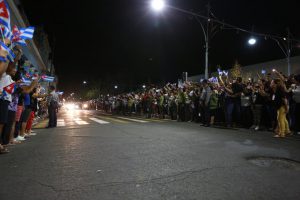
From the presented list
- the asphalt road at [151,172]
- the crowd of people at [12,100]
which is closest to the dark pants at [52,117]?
the crowd of people at [12,100]

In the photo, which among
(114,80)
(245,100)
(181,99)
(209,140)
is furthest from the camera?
(114,80)

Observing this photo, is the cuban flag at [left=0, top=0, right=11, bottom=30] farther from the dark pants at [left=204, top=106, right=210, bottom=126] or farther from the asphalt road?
the dark pants at [left=204, top=106, right=210, bottom=126]

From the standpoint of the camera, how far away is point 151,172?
13.7ft

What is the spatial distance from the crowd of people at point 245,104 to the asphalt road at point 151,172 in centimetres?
288

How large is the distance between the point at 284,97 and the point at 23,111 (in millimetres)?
8277

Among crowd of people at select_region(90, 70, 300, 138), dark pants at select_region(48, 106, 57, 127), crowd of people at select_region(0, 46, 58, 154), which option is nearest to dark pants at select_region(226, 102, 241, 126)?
crowd of people at select_region(90, 70, 300, 138)

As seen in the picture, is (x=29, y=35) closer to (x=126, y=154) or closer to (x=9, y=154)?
(x=9, y=154)

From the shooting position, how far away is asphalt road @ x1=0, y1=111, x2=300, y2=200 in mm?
3277

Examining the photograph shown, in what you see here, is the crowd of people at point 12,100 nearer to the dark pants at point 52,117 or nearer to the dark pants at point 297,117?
the dark pants at point 52,117

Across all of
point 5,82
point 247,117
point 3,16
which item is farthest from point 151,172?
point 247,117

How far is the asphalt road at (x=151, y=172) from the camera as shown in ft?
10.8

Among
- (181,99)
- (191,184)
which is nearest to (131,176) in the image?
(191,184)

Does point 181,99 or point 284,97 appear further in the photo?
point 181,99

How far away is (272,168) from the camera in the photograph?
4.42m
